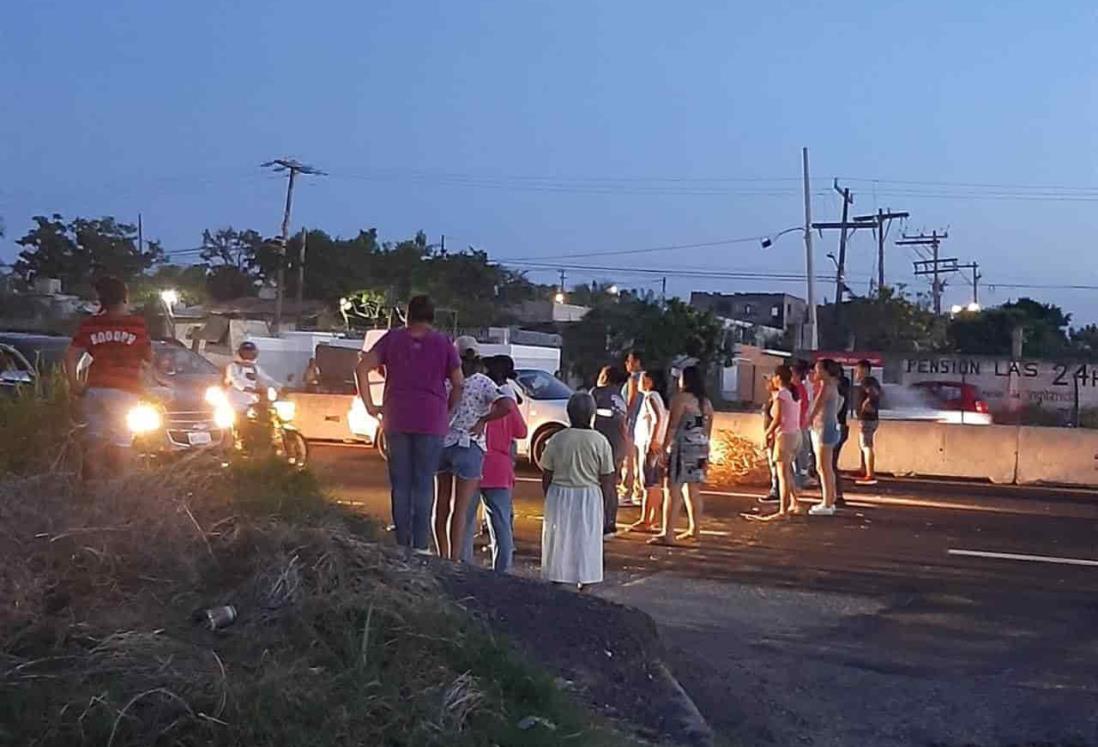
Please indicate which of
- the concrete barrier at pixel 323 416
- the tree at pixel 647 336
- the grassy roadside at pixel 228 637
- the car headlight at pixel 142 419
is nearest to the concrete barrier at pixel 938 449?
the concrete barrier at pixel 323 416

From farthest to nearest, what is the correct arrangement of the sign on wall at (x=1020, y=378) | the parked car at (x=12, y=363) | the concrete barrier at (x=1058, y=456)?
the sign on wall at (x=1020, y=378) < the concrete barrier at (x=1058, y=456) < the parked car at (x=12, y=363)

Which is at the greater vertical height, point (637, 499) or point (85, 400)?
point (85, 400)

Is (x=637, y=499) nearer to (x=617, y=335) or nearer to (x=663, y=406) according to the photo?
(x=663, y=406)

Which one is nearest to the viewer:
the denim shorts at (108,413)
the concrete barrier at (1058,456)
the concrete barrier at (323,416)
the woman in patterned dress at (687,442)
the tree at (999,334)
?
the denim shorts at (108,413)

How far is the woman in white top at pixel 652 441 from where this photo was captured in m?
13.2

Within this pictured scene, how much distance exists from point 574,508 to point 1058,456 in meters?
13.2

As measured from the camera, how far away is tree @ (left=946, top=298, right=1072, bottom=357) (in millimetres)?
65750

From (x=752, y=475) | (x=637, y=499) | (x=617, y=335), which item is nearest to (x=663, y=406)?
(x=637, y=499)

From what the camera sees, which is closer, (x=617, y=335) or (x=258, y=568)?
(x=258, y=568)

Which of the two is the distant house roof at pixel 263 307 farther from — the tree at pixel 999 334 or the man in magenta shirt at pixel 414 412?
the man in magenta shirt at pixel 414 412

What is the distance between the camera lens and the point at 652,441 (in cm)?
1335

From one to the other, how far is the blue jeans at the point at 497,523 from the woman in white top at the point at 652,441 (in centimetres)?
297

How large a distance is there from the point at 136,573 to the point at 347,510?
78.4 inches

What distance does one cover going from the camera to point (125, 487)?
6.54 metres
